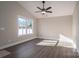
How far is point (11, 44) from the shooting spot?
731cm

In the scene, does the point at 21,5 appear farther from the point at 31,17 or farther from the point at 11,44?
the point at 11,44

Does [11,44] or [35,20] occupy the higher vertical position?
[35,20]

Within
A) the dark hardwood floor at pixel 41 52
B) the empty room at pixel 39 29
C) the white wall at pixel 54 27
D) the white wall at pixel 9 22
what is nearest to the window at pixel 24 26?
the empty room at pixel 39 29

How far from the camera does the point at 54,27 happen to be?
39.7 ft

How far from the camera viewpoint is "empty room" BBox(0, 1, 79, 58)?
5.72 m

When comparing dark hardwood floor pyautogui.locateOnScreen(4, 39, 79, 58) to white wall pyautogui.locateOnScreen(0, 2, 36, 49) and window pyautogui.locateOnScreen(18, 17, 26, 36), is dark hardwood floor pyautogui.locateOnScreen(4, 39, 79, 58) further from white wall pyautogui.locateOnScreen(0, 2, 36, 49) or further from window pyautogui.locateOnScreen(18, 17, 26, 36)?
window pyautogui.locateOnScreen(18, 17, 26, 36)

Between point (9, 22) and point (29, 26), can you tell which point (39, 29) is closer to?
point (29, 26)

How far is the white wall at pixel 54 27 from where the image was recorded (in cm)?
1153

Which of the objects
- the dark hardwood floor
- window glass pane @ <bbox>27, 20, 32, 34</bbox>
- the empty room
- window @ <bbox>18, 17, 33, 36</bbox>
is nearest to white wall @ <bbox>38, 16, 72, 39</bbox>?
the empty room

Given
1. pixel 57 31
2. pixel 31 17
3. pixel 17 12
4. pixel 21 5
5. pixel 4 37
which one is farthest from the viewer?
pixel 57 31

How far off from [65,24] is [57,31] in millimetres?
1091

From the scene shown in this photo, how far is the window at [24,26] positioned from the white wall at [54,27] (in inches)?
60.6

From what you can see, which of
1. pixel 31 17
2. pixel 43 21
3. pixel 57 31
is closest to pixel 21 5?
pixel 31 17

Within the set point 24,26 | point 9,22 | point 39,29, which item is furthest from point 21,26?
point 39,29
